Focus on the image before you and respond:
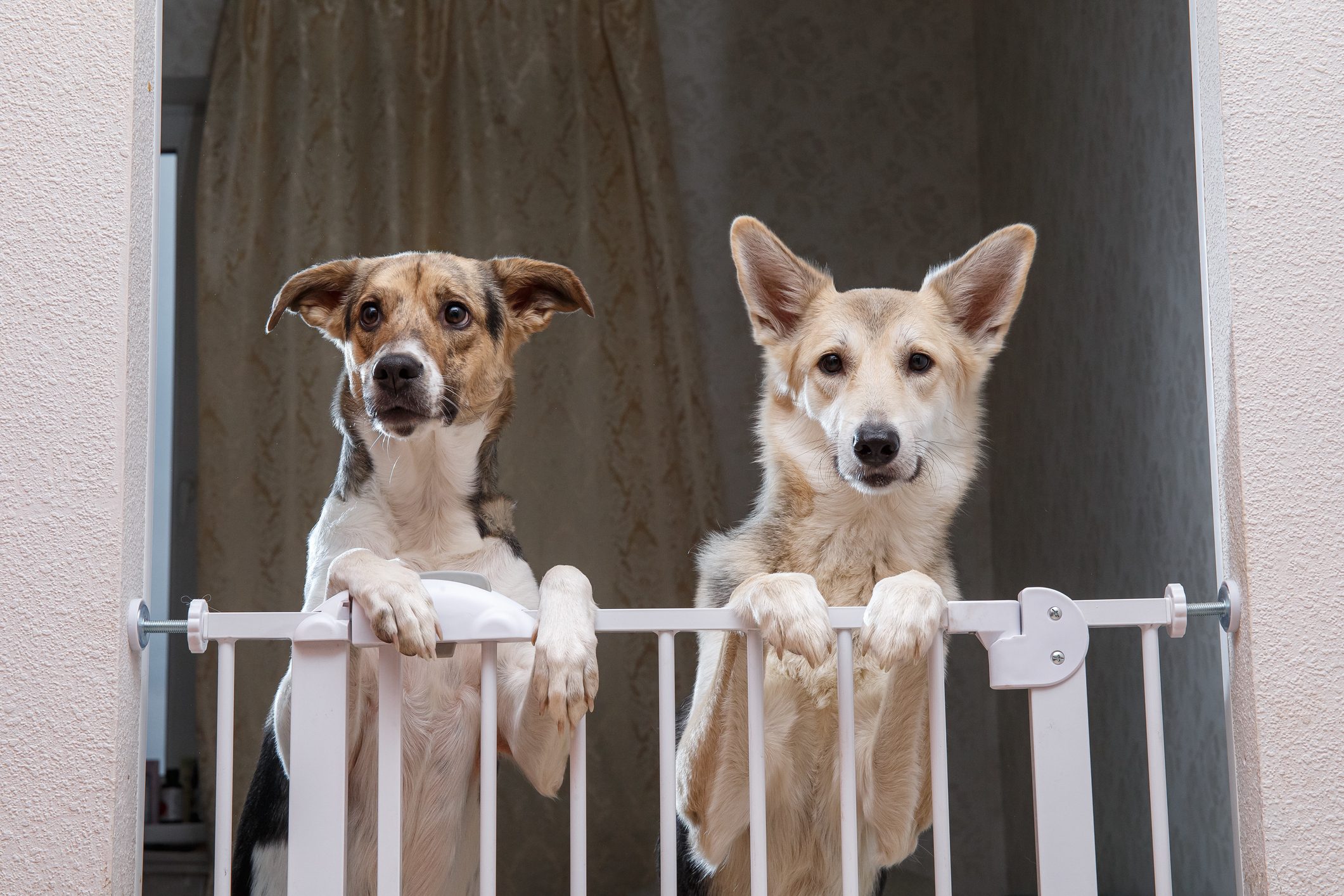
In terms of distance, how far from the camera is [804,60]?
13.1 feet

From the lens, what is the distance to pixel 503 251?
3.79 meters

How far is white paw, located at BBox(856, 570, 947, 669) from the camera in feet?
4.50

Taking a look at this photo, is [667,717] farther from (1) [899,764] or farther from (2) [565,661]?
(1) [899,764]

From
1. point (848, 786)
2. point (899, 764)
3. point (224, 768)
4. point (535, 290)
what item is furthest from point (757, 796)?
point (535, 290)

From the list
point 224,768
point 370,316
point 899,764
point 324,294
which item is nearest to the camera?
point 224,768

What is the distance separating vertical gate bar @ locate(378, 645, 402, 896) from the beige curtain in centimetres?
229

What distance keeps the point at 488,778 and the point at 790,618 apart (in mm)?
419

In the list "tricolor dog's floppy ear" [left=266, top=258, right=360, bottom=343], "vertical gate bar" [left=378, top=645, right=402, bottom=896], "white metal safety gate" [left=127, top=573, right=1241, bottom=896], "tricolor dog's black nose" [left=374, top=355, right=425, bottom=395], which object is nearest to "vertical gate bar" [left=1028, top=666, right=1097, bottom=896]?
"white metal safety gate" [left=127, top=573, right=1241, bottom=896]

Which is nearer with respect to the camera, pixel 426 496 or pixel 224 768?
pixel 224 768

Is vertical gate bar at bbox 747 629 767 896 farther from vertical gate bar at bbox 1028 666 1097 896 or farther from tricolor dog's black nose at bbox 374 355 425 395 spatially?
tricolor dog's black nose at bbox 374 355 425 395

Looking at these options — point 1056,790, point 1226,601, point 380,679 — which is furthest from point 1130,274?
point 380,679

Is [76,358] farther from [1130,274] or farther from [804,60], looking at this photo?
[804,60]

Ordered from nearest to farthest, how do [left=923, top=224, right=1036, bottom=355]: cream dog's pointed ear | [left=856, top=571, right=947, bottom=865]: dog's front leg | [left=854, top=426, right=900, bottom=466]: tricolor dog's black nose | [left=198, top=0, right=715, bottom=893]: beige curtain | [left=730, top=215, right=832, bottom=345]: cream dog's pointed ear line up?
[left=856, top=571, right=947, bottom=865]: dog's front leg → [left=854, top=426, right=900, bottom=466]: tricolor dog's black nose → [left=923, top=224, right=1036, bottom=355]: cream dog's pointed ear → [left=730, top=215, right=832, bottom=345]: cream dog's pointed ear → [left=198, top=0, right=715, bottom=893]: beige curtain

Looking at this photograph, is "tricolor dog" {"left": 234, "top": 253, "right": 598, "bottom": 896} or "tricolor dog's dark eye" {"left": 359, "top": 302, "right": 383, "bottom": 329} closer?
"tricolor dog" {"left": 234, "top": 253, "right": 598, "bottom": 896}
